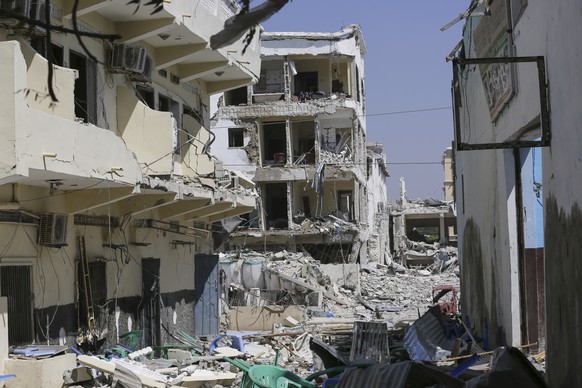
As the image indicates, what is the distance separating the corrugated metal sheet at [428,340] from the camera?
15.3 m

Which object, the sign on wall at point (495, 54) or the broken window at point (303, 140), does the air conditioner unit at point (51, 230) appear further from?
the broken window at point (303, 140)

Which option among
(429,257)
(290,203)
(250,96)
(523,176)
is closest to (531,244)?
(523,176)

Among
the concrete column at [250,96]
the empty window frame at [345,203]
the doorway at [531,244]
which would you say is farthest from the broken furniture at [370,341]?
the empty window frame at [345,203]

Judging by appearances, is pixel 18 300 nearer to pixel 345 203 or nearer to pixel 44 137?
pixel 44 137

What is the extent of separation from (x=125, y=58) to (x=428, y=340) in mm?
7751

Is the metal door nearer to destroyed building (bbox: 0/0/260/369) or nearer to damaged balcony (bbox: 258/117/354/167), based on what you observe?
destroyed building (bbox: 0/0/260/369)

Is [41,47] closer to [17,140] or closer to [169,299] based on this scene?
[17,140]

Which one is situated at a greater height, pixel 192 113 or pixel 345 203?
pixel 192 113

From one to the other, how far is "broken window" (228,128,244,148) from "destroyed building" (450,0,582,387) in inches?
1033

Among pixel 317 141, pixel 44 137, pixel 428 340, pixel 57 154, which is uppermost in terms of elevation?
pixel 317 141

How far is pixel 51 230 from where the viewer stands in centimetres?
1484

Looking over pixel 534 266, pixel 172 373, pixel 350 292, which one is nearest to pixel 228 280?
pixel 350 292

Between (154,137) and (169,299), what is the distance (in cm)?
448

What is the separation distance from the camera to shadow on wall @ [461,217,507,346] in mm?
16172
